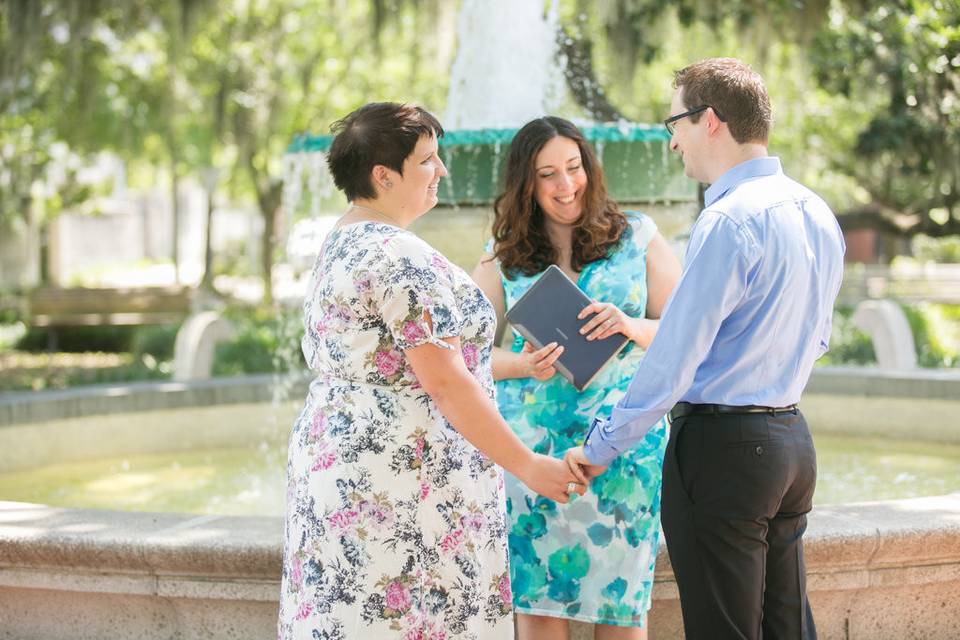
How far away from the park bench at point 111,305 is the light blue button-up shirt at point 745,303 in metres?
15.5

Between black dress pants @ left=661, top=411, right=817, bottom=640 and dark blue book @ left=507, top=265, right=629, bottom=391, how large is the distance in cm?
54

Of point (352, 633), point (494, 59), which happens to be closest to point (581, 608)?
point (352, 633)

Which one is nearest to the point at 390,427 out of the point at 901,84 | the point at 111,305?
the point at 901,84

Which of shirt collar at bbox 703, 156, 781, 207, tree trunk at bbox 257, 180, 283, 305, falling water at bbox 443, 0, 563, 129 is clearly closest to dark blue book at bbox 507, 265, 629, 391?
shirt collar at bbox 703, 156, 781, 207

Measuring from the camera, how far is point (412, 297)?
2672 mm

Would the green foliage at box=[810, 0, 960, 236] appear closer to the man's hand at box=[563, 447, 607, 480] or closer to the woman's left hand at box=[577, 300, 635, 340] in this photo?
the woman's left hand at box=[577, 300, 635, 340]

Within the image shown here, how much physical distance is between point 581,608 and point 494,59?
14.3ft

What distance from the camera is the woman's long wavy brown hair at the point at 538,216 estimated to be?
3.50m

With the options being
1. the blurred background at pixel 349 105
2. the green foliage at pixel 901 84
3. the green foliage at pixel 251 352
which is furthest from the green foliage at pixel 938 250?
the green foliage at pixel 251 352

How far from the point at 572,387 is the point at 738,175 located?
95 cm

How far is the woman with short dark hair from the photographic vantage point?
271 centimetres

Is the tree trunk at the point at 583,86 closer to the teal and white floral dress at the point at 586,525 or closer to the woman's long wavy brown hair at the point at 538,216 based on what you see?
the woman's long wavy brown hair at the point at 538,216

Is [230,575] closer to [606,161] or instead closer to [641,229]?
[641,229]

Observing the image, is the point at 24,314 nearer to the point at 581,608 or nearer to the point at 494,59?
the point at 494,59
